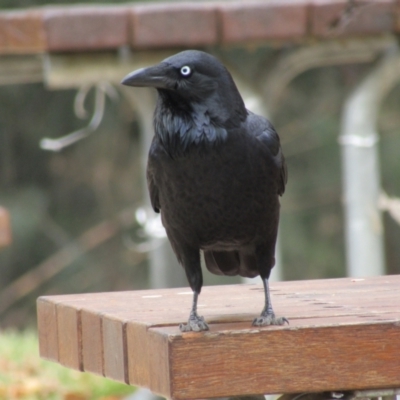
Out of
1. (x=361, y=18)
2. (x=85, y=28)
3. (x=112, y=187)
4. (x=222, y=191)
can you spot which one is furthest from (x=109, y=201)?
(x=222, y=191)

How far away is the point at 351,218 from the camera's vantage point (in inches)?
196

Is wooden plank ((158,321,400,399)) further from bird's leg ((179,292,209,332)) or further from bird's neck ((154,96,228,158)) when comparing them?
bird's neck ((154,96,228,158))

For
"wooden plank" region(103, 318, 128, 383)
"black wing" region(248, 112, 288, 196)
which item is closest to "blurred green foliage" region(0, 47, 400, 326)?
"black wing" region(248, 112, 288, 196)

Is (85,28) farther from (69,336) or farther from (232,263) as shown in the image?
(69,336)

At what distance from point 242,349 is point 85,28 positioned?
103 inches

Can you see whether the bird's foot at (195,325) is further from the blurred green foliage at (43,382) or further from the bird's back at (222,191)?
the blurred green foliage at (43,382)

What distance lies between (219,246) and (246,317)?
0.26 metres

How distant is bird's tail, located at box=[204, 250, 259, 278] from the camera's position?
302 cm

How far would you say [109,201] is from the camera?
45.5 ft

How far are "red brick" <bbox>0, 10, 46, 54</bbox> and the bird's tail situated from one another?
1.94 m

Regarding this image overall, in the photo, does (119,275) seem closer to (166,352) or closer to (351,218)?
(351,218)

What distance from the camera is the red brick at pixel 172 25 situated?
14.8ft

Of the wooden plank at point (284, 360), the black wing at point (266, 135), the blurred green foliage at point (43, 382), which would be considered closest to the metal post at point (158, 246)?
the blurred green foliage at point (43, 382)

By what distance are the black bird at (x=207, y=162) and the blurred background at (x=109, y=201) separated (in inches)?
376
